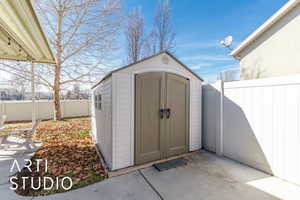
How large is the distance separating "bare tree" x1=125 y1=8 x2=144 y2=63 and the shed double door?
7.37 meters

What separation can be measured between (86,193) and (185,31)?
8911mm

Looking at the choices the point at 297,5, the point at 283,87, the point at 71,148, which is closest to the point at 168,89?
the point at 283,87

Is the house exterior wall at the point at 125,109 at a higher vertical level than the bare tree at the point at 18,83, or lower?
lower

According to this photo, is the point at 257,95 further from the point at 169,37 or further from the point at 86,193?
the point at 169,37

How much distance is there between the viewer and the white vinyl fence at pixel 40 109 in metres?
8.27

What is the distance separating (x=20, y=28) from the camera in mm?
2510

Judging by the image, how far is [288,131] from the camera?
2.38m

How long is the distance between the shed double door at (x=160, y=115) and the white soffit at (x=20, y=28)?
6.62 feet

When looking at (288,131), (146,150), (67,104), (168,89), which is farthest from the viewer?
(67,104)

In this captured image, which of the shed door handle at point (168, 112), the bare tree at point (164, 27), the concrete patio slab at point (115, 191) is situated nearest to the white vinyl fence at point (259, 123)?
the shed door handle at point (168, 112)

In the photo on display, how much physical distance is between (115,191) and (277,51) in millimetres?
6287

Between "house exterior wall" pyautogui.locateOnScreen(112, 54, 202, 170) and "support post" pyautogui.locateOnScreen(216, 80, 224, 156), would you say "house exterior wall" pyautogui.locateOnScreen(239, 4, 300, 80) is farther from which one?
"house exterior wall" pyautogui.locateOnScreen(112, 54, 202, 170)

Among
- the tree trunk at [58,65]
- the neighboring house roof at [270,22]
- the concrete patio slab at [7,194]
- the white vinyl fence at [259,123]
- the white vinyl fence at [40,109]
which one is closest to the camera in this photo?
the concrete patio slab at [7,194]

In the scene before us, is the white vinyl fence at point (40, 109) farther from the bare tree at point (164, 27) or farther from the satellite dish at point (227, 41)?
the satellite dish at point (227, 41)
